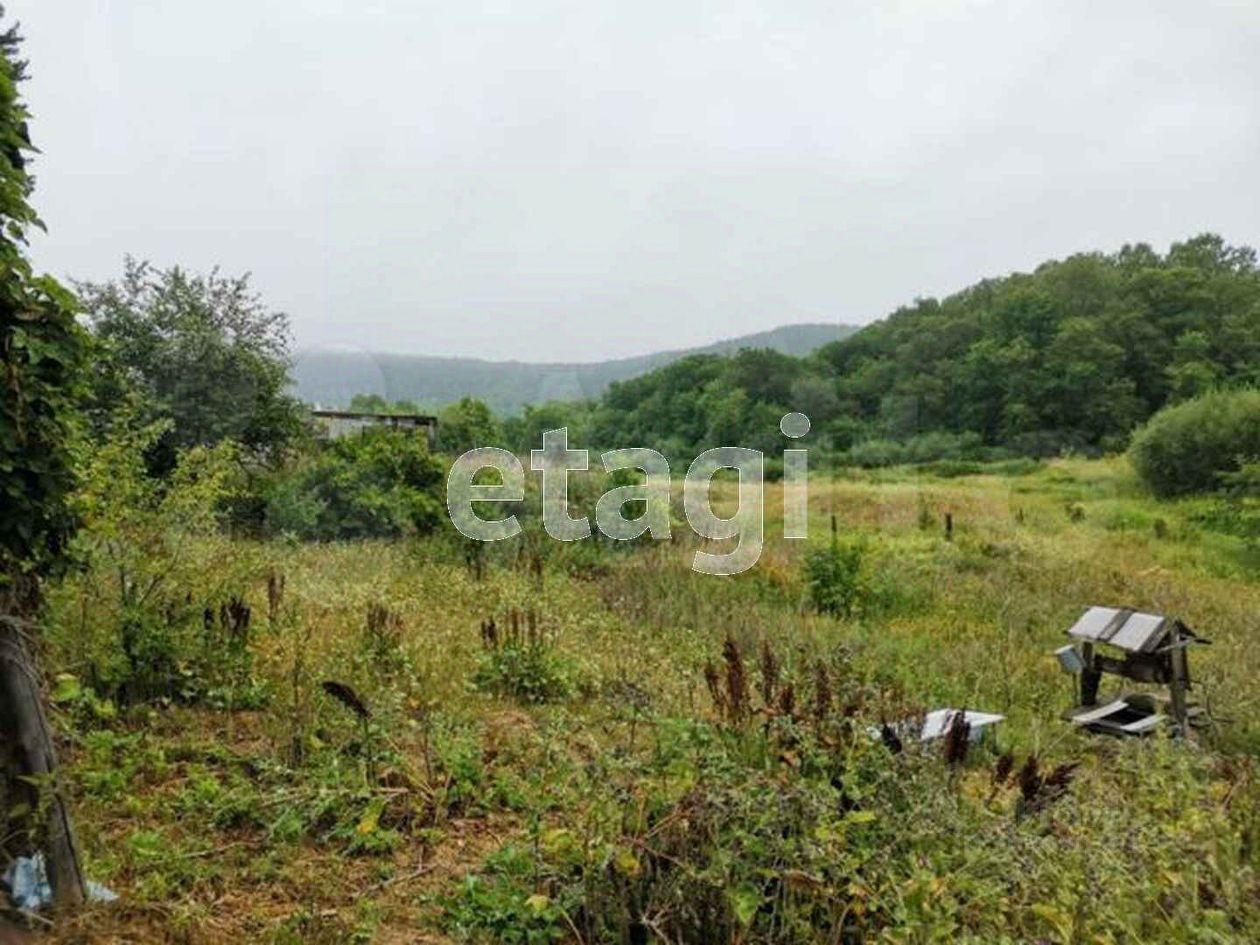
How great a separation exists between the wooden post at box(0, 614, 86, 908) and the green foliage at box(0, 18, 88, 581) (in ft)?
0.75

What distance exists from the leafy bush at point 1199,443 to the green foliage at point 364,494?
1986 centimetres

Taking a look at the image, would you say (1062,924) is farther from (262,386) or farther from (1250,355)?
(1250,355)

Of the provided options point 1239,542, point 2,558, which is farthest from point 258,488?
point 1239,542

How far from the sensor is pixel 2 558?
2.01 m

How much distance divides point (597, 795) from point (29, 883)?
142 cm

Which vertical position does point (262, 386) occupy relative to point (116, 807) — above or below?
above

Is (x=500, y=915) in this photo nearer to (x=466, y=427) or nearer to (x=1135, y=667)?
(x=1135, y=667)

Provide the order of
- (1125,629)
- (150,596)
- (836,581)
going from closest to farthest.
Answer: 1. (150,596)
2. (1125,629)
3. (836,581)

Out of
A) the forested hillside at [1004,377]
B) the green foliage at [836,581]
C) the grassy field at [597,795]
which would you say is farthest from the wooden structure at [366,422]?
the forested hillside at [1004,377]

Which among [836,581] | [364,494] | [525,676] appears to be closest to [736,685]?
[525,676]

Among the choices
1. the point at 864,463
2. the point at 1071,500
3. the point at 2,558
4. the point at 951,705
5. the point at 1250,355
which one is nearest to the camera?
the point at 2,558

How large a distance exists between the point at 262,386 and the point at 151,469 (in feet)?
7.44

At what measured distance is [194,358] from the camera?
1132 centimetres

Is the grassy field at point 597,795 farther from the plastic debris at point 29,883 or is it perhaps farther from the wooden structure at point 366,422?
the wooden structure at point 366,422
